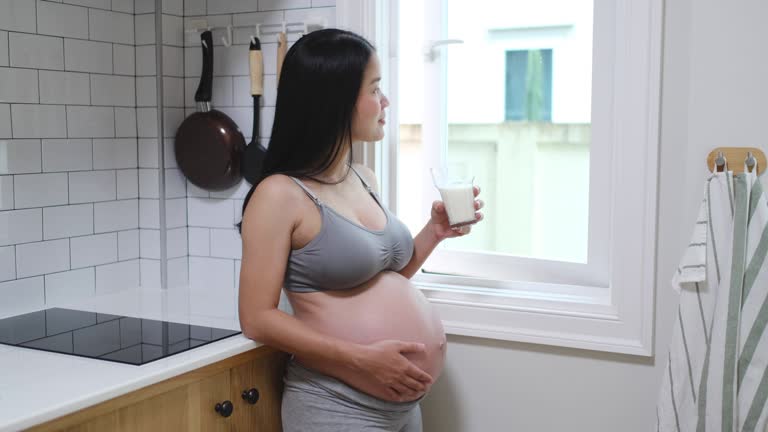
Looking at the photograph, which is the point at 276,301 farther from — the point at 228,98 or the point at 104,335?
the point at 228,98

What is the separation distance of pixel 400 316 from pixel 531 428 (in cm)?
59

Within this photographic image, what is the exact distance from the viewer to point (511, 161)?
225cm

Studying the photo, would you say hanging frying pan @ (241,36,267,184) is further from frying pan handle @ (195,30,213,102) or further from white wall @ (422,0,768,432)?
white wall @ (422,0,768,432)

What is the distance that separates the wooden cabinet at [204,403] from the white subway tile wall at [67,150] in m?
0.67

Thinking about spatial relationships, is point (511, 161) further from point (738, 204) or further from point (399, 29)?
point (738, 204)

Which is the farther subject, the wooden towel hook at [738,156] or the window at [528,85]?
the window at [528,85]

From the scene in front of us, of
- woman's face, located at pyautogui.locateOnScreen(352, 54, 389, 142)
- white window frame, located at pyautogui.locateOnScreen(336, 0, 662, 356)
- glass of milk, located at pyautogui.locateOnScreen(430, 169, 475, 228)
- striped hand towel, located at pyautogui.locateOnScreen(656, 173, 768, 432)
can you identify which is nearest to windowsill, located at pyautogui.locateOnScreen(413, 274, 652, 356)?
white window frame, located at pyautogui.locateOnScreen(336, 0, 662, 356)

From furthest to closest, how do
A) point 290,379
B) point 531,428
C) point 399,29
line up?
point 399,29
point 531,428
point 290,379

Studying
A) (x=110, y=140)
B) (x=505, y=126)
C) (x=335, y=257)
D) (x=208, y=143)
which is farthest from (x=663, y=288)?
(x=110, y=140)

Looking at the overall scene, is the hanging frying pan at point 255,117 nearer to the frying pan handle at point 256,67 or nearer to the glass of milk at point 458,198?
the frying pan handle at point 256,67

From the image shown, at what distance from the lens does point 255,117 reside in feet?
7.18

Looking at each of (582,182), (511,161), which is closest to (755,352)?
(582,182)

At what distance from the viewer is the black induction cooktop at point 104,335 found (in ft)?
5.25

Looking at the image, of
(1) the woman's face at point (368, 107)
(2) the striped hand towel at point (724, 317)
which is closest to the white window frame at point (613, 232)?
(2) the striped hand towel at point (724, 317)
